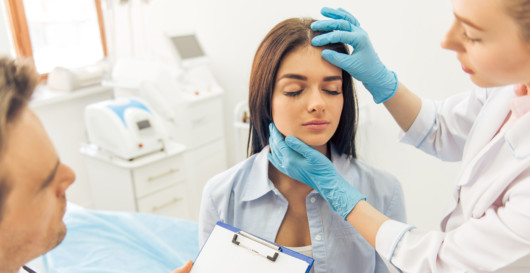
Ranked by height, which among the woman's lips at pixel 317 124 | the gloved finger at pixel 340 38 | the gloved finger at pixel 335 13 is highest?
the gloved finger at pixel 335 13

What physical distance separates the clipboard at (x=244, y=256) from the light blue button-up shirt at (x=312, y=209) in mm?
198

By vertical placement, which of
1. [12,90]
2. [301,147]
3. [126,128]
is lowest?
[126,128]

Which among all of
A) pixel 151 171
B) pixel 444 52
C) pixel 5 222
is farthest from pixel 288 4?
pixel 5 222

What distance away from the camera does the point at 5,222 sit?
0.66 meters

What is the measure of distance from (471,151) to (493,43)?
1.21 feet

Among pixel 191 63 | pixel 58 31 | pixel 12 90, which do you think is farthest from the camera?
pixel 58 31

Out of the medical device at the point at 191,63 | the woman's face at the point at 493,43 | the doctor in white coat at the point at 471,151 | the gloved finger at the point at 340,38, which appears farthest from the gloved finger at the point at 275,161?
the medical device at the point at 191,63

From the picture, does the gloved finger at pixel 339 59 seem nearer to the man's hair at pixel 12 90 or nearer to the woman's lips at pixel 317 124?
the woman's lips at pixel 317 124

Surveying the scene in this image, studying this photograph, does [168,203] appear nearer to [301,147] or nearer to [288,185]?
[288,185]

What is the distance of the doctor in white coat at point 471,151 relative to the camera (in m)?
0.80

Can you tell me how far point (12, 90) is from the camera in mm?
644

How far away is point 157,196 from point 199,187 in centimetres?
52

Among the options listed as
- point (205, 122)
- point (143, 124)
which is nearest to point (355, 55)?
point (143, 124)

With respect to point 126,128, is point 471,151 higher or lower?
higher
